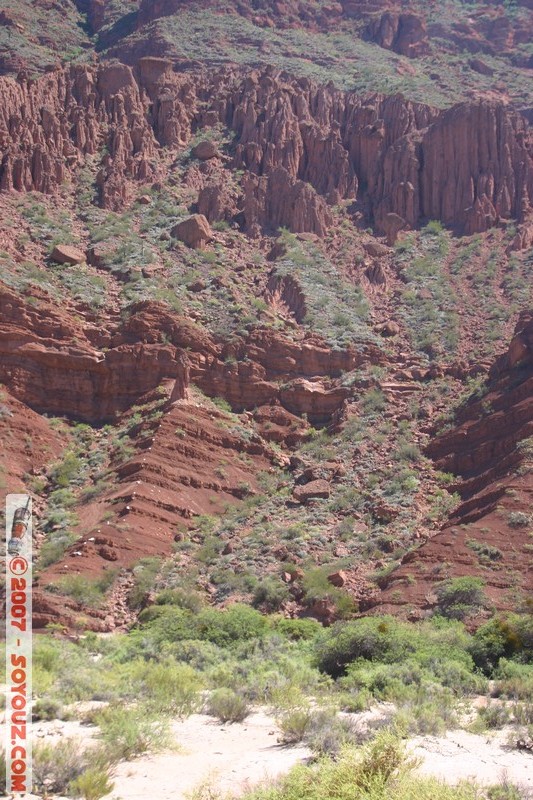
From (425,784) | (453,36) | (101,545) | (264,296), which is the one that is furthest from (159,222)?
(453,36)

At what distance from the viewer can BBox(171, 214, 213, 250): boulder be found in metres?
53.3

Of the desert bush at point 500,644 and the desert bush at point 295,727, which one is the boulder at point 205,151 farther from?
the desert bush at point 295,727

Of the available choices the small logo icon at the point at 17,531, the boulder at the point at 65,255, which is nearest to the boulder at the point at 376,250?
the boulder at the point at 65,255

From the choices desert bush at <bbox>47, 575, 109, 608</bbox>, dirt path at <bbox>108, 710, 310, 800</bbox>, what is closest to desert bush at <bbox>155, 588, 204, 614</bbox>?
desert bush at <bbox>47, 575, 109, 608</bbox>

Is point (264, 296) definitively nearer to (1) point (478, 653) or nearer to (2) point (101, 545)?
(2) point (101, 545)

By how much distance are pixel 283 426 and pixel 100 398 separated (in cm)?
861

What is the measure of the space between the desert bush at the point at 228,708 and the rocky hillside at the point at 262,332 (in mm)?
12012

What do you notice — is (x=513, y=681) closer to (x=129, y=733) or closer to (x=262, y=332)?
(x=129, y=733)

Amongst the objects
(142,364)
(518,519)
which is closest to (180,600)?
(518,519)

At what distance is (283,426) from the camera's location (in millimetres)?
42656

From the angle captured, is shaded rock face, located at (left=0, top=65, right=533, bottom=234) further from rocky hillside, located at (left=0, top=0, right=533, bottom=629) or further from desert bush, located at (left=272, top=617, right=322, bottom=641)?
desert bush, located at (left=272, top=617, right=322, bottom=641)

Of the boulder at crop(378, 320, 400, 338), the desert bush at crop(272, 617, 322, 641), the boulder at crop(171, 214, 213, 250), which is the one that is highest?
the boulder at crop(171, 214, 213, 250)

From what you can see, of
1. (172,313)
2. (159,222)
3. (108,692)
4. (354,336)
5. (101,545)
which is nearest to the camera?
(108,692)

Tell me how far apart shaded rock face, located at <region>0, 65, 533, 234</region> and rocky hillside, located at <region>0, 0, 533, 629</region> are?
19 centimetres
